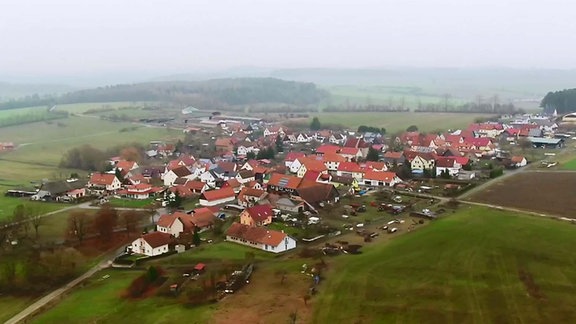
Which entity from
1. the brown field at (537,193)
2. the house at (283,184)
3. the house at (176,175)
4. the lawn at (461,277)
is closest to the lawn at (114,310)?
the lawn at (461,277)

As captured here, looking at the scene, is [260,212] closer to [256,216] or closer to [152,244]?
[256,216]

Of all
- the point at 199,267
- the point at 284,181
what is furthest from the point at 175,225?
the point at 284,181

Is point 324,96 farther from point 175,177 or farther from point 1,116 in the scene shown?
point 175,177

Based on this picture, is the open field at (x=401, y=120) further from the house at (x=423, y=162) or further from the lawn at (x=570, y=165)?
the lawn at (x=570, y=165)

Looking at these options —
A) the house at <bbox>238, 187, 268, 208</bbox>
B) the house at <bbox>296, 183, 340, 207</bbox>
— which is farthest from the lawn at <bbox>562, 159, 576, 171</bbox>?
the house at <bbox>238, 187, 268, 208</bbox>

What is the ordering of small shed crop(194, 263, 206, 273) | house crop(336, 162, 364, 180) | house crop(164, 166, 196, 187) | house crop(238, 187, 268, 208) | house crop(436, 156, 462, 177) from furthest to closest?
house crop(164, 166, 196, 187) → house crop(436, 156, 462, 177) → house crop(336, 162, 364, 180) → house crop(238, 187, 268, 208) → small shed crop(194, 263, 206, 273)

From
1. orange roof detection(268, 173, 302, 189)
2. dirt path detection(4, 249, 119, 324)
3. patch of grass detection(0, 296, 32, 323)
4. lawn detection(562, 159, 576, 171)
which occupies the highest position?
lawn detection(562, 159, 576, 171)

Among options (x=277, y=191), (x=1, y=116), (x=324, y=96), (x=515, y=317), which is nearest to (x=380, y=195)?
(x=277, y=191)

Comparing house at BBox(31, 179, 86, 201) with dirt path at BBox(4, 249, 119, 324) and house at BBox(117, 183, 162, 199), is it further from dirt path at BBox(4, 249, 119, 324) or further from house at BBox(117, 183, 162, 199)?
dirt path at BBox(4, 249, 119, 324)
